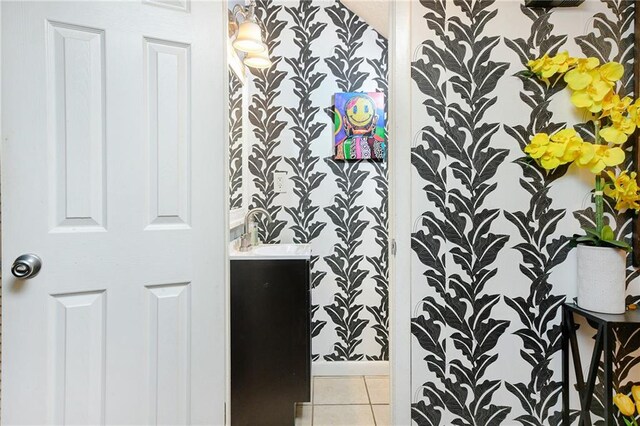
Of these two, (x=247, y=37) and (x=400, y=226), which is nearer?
(x=400, y=226)

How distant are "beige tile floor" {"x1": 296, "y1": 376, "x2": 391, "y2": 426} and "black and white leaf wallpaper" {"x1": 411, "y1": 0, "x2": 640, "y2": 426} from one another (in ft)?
2.17

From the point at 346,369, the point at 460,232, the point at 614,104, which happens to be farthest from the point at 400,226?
the point at 346,369

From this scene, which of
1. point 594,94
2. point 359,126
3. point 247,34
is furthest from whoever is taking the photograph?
point 359,126

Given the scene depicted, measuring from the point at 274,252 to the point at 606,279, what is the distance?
1567 mm

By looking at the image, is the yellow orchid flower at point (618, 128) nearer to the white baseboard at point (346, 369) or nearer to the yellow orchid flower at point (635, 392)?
the yellow orchid flower at point (635, 392)

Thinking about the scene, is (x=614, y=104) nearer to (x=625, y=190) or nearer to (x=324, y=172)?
(x=625, y=190)

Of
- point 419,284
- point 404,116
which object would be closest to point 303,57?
point 404,116

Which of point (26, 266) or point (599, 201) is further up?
point (599, 201)

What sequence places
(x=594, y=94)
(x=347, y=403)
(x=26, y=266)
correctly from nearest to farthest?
(x=26, y=266), (x=594, y=94), (x=347, y=403)

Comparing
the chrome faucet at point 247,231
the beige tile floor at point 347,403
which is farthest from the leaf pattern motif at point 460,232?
the chrome faucet at point 247,231

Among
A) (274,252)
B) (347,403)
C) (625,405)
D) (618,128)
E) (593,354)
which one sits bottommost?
(347,403)

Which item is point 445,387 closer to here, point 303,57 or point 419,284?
point 419,284

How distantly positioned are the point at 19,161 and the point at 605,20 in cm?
209

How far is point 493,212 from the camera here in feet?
4.05
